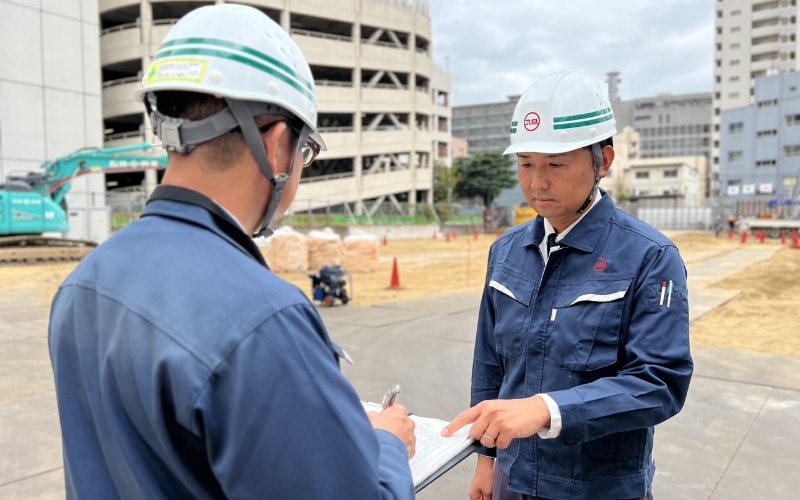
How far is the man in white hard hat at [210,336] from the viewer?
95 cm

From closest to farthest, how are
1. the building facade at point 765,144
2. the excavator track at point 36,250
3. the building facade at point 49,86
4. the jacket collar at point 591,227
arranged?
the jacket collar at point 591,227 < the excavator track at point 36,250 < the building facade at point 49,86 < the building facade at point 765,144

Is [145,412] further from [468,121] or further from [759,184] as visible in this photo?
[468,121]

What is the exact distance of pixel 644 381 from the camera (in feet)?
5.63

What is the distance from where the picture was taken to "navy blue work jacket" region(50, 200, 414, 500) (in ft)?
3.09

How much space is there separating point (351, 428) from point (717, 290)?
14276 mm

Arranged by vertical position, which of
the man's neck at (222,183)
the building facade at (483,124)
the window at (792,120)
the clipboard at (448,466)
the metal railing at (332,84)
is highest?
the building facade at (483,124)

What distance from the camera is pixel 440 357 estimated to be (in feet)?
24.1

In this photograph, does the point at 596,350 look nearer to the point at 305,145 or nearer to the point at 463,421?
the point at 463,421

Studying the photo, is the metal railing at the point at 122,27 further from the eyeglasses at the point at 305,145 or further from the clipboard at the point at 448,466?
the clipboard at the point at 448,466

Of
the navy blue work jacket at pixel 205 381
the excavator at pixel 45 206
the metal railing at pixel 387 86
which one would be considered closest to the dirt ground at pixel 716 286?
the excavator at pixel 45 206

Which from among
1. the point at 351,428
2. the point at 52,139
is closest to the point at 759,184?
the point at 52,139

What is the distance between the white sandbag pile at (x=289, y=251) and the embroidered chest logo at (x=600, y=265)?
1630cm

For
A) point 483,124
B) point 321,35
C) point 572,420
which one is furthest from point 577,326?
point 483,124

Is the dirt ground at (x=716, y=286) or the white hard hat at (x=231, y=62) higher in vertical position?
the white hard hat at (x=231, y=62)
